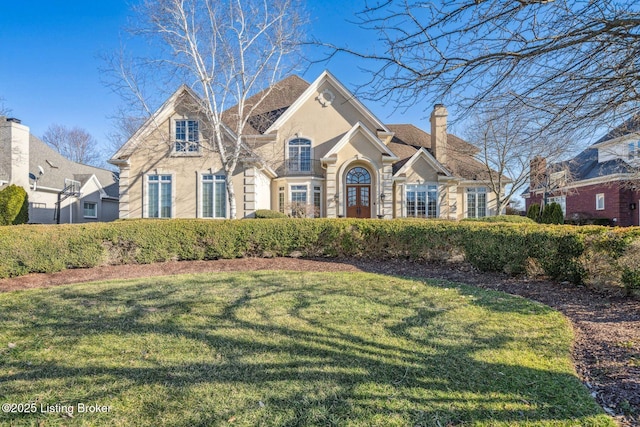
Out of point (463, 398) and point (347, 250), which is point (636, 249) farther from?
point (347, 250)

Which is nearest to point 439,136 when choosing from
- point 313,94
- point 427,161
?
point 427,161

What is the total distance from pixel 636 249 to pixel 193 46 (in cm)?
1559

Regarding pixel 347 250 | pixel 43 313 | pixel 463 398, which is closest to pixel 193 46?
pixel 347 250

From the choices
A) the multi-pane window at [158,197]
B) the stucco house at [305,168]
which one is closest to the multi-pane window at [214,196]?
the stucco house at [305,168]

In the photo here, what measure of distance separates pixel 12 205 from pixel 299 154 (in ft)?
45.9

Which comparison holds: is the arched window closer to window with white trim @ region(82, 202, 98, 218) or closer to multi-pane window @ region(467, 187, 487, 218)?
multi-pane window @ region(467, 187, 487, 218)

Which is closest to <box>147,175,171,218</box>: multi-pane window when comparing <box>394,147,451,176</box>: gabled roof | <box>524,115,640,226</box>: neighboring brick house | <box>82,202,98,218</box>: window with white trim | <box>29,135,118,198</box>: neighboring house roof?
<box>29,135,118,198</box>: neighboring house roof

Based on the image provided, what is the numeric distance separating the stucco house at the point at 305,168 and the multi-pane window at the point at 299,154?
2.4 inches

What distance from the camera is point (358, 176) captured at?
→ 18.0 m

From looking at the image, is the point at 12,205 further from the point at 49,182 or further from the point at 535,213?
the point at 535,213

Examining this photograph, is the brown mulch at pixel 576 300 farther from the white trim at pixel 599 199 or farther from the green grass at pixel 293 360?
the white trim at pixel 599 199

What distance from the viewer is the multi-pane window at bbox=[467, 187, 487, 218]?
1958 cm

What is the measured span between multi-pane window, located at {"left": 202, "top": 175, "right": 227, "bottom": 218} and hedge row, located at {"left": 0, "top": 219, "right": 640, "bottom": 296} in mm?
5463

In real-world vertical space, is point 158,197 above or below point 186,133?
below
